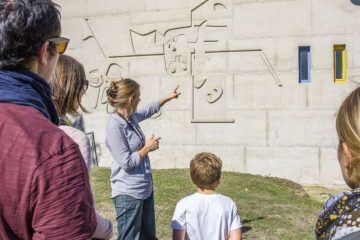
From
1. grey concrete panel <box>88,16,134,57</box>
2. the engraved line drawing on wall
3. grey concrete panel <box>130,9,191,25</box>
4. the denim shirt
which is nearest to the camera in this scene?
the denim shirt

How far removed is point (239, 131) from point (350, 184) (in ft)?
30.5

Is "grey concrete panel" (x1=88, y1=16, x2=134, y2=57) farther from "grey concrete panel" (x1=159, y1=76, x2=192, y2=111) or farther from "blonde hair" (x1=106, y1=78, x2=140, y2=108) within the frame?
"blonde hair" (x1=106, y1=78, x2=140, y2=108)

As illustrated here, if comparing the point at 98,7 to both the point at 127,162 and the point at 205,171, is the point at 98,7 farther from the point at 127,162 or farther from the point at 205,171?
the point at 205,171

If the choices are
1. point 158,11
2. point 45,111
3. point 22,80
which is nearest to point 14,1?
point 22,80

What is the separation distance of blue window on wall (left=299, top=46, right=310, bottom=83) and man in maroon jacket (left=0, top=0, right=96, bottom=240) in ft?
31.1

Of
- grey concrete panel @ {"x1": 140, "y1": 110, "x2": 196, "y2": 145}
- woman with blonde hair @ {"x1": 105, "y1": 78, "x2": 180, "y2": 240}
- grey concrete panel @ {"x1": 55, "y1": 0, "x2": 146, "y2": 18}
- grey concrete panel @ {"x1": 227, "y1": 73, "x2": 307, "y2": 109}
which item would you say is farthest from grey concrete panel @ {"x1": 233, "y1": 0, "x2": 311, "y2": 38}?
woman with blonde hair @ {"x1": 105, "y1": 78, "x2": 180, "y2": 240}

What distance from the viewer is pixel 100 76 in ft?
39.4

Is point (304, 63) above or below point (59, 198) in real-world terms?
above

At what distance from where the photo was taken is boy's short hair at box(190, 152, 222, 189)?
3.75 m

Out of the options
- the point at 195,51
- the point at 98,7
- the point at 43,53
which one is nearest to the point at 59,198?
the point at 43,53

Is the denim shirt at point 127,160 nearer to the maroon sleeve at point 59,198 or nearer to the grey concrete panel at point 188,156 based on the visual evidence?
the maroon sleeve at point 59,198

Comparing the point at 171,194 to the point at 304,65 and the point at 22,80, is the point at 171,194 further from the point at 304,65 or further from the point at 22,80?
the point at 22,80

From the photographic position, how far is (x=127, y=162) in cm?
418

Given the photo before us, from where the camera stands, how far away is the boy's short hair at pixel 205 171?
3.75 metres
